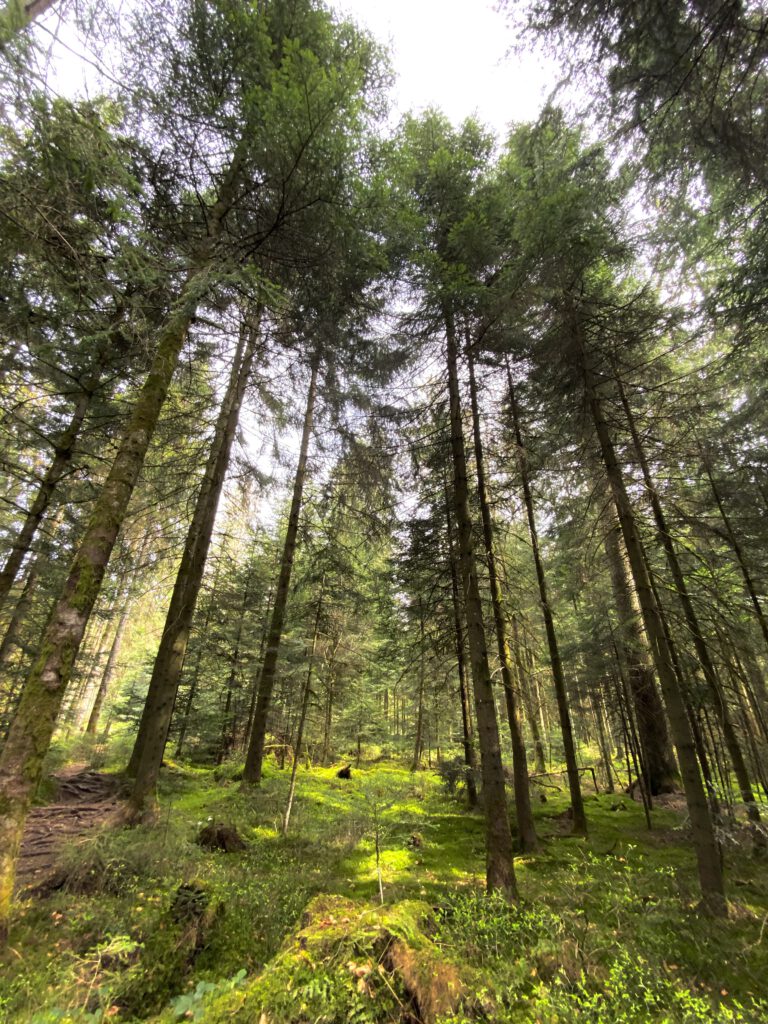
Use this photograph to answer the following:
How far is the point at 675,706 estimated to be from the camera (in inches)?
236

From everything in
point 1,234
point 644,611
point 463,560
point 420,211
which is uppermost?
point 420,211

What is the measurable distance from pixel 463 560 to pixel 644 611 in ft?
9.78

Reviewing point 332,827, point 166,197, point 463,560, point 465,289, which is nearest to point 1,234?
point 166,197

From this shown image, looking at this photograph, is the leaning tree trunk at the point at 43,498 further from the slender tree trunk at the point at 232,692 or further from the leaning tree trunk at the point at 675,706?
the leaning tree trunk at the point at 675,706

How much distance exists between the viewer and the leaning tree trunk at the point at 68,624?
3900 millimetres

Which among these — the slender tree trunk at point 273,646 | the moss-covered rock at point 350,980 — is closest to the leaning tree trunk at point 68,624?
the moss-covered rock at point 350,980

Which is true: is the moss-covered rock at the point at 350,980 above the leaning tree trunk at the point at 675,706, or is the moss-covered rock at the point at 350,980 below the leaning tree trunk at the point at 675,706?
below

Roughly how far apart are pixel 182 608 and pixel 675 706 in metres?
9.53

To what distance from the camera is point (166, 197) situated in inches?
266

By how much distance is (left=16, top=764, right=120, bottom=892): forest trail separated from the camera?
5406 millimetres

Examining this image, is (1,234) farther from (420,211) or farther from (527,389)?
(527,389)

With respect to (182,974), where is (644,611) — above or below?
above

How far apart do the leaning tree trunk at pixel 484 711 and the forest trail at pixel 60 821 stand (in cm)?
576

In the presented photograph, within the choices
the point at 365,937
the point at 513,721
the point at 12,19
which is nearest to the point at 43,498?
the point at 12,19
